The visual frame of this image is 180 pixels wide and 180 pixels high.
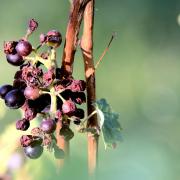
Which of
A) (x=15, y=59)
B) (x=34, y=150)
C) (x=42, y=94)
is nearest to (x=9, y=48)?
(x=15, y=59)

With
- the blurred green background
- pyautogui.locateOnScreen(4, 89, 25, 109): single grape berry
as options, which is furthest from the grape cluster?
the blurred green background

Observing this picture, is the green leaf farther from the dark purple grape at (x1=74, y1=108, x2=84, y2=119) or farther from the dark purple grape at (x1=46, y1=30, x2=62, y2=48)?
the dark purple grape at (x1=46, y1=30, x2=62, y2=48)

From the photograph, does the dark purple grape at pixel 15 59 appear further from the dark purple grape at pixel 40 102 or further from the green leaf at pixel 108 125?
the green leaf at pixel 108 125

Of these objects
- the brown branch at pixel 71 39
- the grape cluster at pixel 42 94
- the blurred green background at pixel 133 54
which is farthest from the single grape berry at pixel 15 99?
the blurred green background at pixel 133 54

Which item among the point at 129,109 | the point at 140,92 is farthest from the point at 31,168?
the point at 140,92

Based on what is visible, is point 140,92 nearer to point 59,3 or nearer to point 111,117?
point 59,3

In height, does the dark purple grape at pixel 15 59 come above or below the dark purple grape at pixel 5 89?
above
